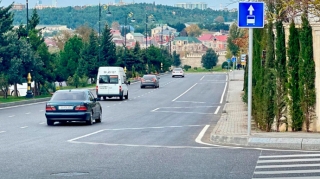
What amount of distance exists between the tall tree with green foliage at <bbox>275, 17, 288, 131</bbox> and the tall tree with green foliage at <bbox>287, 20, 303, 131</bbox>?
0.61ft

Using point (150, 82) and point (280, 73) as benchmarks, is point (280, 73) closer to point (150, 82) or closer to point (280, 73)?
point (280, 73)

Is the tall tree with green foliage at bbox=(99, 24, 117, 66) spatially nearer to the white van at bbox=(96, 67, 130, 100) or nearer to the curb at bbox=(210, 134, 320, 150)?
the white van at bbox=(96, 67, 130, 100)

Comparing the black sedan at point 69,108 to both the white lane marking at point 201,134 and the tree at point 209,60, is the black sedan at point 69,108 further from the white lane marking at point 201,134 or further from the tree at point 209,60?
the tree at point 209,60

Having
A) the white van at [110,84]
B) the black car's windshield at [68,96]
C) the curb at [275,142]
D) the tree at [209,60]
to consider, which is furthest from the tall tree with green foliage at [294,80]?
the tree at [209,60]

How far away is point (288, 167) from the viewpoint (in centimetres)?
1487

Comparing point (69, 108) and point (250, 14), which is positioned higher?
point (250, 14)

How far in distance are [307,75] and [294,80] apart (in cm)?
49

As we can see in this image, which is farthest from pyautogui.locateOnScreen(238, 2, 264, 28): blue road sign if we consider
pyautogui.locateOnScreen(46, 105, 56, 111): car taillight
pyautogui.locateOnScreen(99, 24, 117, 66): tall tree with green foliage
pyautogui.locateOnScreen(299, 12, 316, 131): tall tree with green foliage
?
pyautogui.locateOnScreen(99, 24, 117, 66): tall tree with green foliage

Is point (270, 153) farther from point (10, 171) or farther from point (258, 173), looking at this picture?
point (10, 171)

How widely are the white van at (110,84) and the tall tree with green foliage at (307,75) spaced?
3196cm

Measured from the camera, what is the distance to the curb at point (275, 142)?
18.6 metres

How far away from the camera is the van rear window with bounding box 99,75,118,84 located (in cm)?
5416

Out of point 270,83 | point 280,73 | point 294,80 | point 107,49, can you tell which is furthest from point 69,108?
point 107,49

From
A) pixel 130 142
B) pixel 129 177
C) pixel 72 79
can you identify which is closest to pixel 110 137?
pixel 130 142
